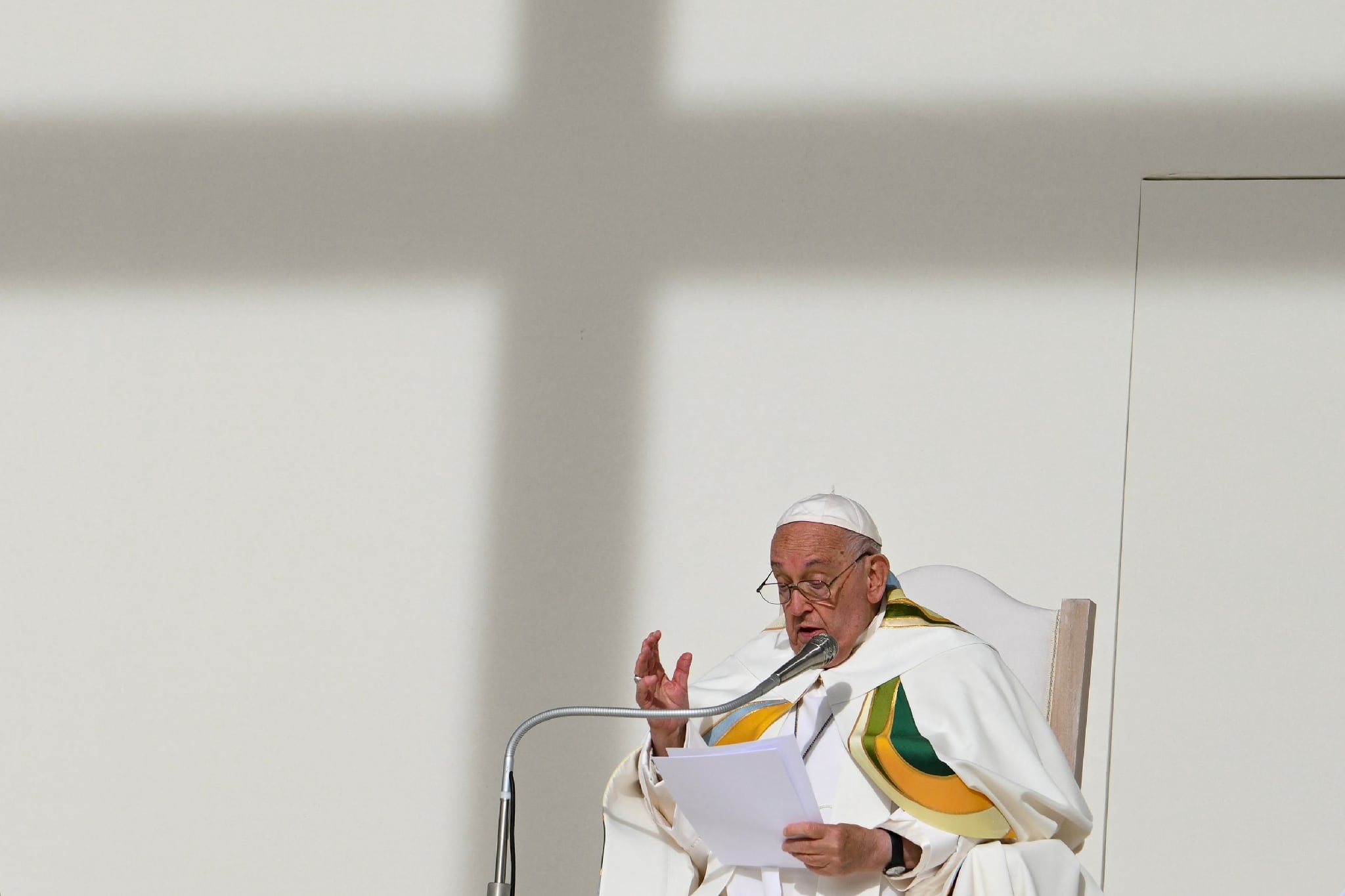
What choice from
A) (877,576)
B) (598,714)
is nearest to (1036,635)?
(877,576)

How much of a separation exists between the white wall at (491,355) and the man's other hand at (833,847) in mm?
1464

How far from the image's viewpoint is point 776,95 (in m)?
4.20

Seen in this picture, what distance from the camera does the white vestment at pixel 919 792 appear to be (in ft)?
8.89

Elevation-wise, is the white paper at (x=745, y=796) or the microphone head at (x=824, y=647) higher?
the microphone head at (x=824, y=647)

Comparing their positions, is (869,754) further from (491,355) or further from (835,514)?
(491,355)

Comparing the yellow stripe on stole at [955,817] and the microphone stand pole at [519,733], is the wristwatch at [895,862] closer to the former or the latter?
the yellow stripe on stole at [955,817]

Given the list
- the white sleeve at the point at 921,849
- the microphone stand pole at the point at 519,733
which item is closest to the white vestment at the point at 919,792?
the white sleeve at the point at 921,849

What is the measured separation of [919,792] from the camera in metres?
2.79

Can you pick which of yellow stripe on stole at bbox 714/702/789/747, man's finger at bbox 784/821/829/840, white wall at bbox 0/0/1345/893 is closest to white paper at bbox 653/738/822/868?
man's finger at bbox 784/821/829/840

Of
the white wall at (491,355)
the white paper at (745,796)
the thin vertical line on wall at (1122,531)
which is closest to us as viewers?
the white paper at (745,796)

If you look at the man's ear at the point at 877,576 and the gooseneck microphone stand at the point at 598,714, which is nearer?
the gooseneck microphone stand at the point at 598,714

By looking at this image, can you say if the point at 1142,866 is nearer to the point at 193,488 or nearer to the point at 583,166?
the point at 583,166

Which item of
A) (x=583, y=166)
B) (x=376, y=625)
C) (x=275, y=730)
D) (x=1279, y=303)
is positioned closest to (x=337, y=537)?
(x=376, y=625)

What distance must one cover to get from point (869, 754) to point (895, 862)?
0.23 m
